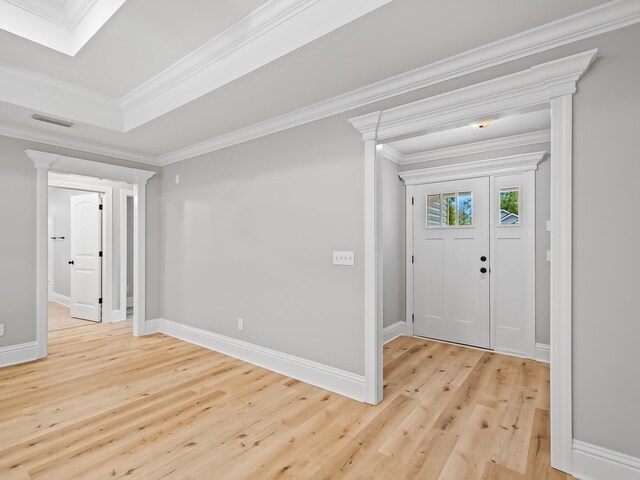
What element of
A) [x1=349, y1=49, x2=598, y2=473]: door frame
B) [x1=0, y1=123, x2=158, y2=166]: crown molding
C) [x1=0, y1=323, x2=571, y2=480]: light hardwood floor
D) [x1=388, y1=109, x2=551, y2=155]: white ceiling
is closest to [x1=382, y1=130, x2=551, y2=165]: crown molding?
[x1=388, y1=109, x2=551, y2=155]: white ceiling

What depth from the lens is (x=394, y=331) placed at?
453 cm

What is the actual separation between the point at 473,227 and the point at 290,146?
2.59 metres

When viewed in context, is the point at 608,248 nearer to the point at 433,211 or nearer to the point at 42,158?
the point at 433,211

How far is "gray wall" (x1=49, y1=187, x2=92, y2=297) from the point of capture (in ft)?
22.8

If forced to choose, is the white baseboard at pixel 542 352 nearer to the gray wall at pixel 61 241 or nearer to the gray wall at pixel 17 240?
the gray wall at pixel 17 240

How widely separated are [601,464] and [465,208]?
119 inches

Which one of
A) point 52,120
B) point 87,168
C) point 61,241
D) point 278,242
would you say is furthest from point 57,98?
point 61,241

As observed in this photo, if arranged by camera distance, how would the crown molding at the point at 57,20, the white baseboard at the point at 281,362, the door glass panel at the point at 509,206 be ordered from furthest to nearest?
the door glass panel at the point at 509,206 → the white baseboard at the point at 281,362 → the crown molding at the point at 57,20

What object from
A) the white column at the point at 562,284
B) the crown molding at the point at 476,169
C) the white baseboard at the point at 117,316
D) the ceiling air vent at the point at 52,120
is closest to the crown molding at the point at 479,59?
the white column at the point at 562,284

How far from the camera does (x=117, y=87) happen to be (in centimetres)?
313

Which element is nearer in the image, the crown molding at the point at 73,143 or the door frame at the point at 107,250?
the crown molding at the point at 73,143

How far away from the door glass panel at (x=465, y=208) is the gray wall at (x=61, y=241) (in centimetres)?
746

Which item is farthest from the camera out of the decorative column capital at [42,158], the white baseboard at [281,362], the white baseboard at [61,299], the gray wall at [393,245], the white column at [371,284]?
the white baseboard at [61,299]

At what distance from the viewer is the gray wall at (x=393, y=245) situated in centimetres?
438
